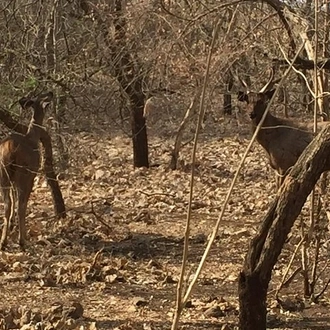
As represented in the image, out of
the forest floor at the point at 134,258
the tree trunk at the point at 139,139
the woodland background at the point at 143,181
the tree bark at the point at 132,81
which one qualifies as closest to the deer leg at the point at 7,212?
the forest floor at the point at 134,258

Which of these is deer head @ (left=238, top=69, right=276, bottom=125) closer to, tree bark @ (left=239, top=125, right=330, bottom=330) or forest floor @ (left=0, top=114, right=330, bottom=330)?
forest floor @ (left=0, top=114, right=330, bottom=330)

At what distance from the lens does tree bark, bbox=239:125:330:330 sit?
530cm

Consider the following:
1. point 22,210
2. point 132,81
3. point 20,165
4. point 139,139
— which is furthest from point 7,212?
point 139,139

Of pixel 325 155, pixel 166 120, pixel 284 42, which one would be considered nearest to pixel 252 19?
pixel 284 42

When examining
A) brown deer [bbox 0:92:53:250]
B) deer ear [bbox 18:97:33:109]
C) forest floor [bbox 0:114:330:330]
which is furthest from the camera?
deer ear [bbox 18:97:33:109]

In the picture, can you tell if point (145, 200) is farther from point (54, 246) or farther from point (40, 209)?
point (54, 246)

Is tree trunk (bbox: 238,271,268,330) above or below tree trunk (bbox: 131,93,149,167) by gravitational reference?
below

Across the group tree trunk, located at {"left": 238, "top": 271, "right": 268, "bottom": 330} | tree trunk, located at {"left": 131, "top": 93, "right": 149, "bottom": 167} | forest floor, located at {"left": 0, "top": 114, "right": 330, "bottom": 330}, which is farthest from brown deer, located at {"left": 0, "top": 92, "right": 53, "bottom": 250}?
tree trunk, located at {"left": 131, "top": 93, "right": 149, "bottom": 167}

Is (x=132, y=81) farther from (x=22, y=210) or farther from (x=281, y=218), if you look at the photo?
(x=281, y=218)

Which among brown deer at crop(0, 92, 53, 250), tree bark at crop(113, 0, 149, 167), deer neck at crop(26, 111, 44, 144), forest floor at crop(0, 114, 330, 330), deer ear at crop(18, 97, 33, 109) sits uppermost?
tree bark at crop(113, 0, 149, 167)

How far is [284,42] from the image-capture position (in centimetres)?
914

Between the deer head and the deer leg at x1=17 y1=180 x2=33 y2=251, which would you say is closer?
the deer leg at x1=17 y1=180 x2=33 y2=251

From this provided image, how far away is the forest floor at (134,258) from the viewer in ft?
21.4

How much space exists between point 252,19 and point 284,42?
0.45 m
